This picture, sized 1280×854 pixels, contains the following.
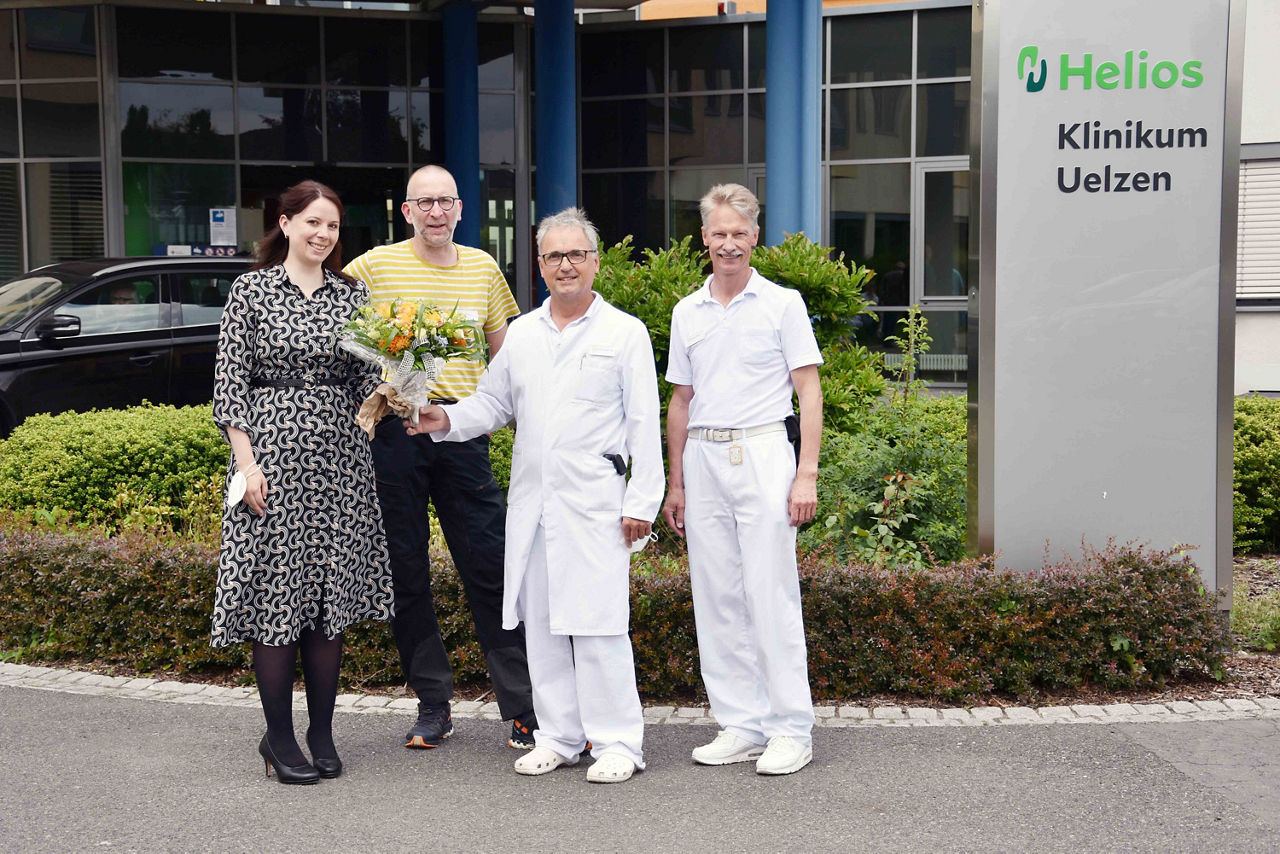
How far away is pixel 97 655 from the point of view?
20.1ft

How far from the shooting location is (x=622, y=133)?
2120 cm

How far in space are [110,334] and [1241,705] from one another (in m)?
8.61

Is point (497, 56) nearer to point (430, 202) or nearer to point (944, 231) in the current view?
point (944, 231)

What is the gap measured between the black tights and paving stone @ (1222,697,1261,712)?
3457 mm

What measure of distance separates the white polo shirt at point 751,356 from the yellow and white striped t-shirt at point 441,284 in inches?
31.6

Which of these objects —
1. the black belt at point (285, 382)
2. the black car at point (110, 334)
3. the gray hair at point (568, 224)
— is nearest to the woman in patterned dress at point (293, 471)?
the black belt at point (285, 382)

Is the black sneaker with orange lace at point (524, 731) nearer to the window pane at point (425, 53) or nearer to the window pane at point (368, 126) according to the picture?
the window pane at point (368, 126)

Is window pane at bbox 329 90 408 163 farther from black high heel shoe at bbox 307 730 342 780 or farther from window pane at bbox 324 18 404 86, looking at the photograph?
black high heel shoe at bbox 307 730 342 780

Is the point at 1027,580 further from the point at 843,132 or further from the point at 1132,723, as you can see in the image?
the point at 843,132

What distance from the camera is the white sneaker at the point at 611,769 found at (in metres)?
4.50

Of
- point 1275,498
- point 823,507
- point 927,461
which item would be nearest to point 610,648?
point 823,507

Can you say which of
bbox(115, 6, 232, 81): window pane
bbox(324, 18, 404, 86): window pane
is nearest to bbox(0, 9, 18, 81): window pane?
bbox(115, 6, 232, 81): window pane

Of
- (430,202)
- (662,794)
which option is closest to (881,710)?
(662,794)

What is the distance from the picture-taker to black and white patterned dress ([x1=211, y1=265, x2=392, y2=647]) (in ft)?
14.4
